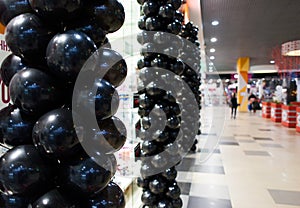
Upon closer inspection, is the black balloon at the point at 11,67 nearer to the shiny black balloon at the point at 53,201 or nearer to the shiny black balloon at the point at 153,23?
the shiny black balloon at the point at 53,201

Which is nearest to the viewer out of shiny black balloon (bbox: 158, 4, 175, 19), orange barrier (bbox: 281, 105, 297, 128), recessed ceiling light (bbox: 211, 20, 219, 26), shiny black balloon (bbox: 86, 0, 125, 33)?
shiny black balloon (bbox: 86, 0, 125, 33)

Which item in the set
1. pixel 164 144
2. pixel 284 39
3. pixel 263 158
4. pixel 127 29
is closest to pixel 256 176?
pixel 263 158

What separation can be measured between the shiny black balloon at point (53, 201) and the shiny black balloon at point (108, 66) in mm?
387

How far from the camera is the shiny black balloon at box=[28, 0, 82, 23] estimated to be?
0.69 m

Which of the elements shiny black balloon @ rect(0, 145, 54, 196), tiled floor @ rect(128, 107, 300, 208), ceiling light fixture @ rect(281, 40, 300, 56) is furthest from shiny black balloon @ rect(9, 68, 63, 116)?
ceiling light fixture @ rect(281, 40, 300, 56)

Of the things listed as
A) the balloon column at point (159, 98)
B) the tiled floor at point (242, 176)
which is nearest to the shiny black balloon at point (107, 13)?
the balloon column at point (159, 98)

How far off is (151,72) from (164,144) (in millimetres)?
640

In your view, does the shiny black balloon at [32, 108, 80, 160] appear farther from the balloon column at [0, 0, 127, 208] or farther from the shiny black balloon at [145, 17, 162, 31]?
the shiny black balloon at [145, 17, 162, 31]

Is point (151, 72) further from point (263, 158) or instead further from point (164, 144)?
point (263, 158)

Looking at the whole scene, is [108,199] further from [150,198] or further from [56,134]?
[150,198]

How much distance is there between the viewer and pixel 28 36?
0.71 metres

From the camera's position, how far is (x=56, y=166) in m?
0.76

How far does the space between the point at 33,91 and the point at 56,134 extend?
145mm

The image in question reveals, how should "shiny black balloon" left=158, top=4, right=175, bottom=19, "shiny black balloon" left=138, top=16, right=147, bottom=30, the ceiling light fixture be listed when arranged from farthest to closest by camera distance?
Answer: the ceiling light fixture → "shiny black balloon" left=138, top=16, right=147, bottom=30 → "shiny black balloon" left=158, top=4, right=175, bottom=19
